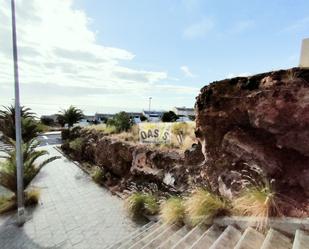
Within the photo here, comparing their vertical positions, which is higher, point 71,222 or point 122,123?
point 122,123

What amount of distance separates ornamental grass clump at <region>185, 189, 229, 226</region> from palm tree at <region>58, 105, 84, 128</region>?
844 inches

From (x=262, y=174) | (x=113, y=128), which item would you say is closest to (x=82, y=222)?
(x=262, y=174)

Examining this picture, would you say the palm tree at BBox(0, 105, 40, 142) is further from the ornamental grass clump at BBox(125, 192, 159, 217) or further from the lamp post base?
the ornamental grass clump at BBox(125, 192, 159, 217)

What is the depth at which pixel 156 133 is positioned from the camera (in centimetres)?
1052

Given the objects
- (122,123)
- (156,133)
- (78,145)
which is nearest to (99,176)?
(156,133)

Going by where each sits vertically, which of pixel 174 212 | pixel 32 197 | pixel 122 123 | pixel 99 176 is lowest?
pixel 32 197

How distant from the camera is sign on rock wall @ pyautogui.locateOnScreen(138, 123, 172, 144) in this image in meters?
10.1

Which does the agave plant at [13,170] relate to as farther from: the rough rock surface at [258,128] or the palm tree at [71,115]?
the palm tree at [71,115]

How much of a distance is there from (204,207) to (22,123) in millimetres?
12288

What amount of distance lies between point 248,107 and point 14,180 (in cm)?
809

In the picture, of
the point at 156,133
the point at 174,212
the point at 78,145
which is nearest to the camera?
the point at 174,212

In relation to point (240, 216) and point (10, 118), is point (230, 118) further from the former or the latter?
point (10, 118)

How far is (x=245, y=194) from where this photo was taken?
4.59 metres

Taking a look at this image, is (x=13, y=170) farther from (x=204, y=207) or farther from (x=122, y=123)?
(x=204, y=207)
